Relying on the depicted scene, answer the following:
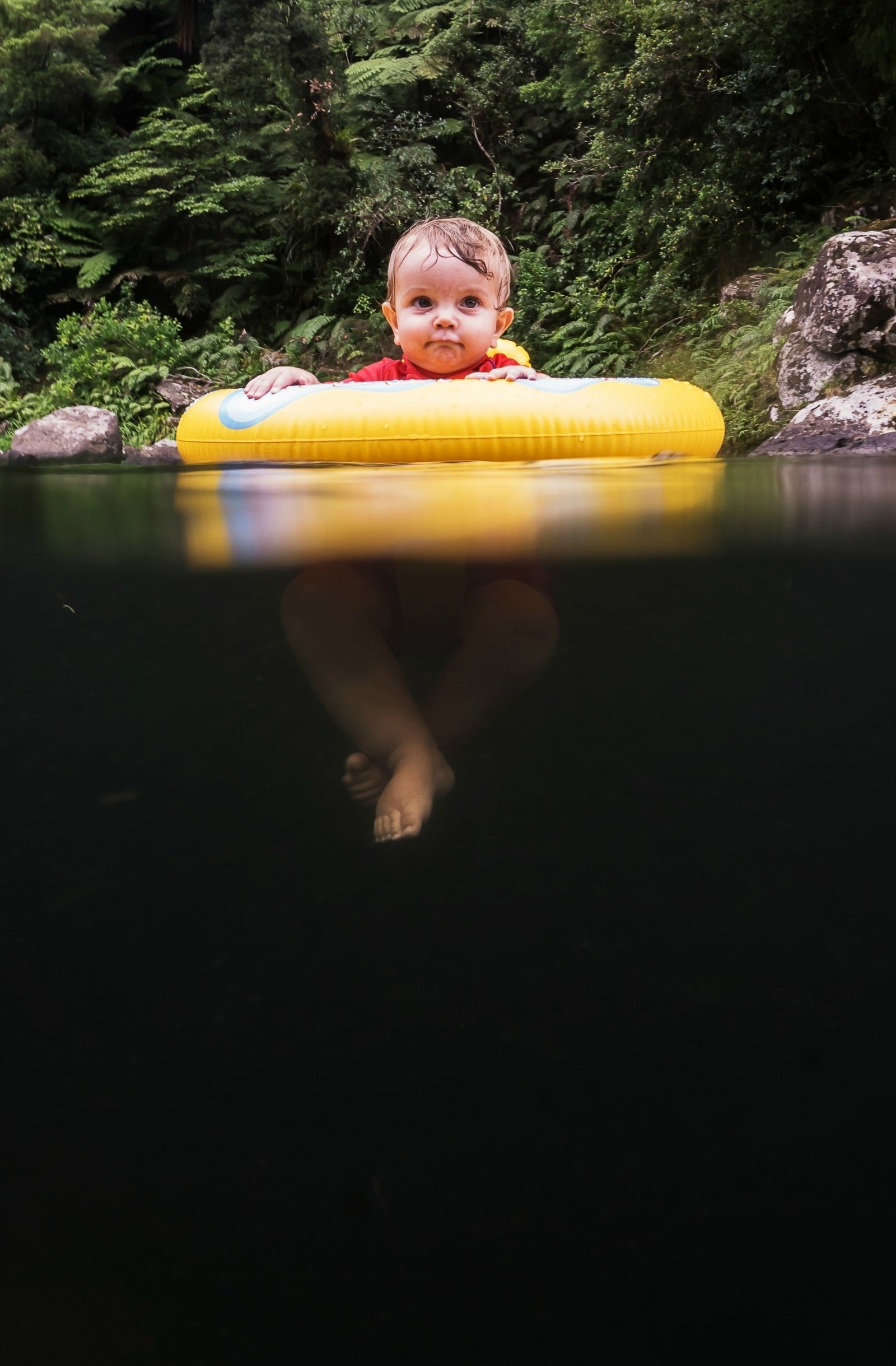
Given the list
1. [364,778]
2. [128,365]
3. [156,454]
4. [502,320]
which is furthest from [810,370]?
[128,365]

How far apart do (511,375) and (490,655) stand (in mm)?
2865

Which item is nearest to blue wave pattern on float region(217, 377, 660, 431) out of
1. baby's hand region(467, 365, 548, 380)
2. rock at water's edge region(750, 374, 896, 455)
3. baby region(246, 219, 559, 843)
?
baby's hand region(467, 365, 548, 380)

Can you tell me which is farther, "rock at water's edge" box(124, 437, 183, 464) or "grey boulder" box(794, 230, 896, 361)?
"rock at water's edge" box(124, 437, 183, 464)

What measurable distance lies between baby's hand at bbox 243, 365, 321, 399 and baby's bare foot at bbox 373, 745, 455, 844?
286 cm

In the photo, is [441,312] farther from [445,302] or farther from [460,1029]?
[460,1029]

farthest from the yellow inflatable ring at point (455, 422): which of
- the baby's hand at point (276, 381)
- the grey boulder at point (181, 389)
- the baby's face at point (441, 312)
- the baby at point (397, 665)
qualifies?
the grey boulder at point (181, 389)

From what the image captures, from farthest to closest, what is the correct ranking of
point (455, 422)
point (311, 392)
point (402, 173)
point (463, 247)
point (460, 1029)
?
point (402, 173) → point (463, 247) → point (311, 392) → point (455, 422) → point (460, 1029)

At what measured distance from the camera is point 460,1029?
388 millimetres

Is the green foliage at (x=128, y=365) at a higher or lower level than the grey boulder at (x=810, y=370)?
higher

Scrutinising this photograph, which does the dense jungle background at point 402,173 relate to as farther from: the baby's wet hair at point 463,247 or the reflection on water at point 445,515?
the reflection on water at point 445,515

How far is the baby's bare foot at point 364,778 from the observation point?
1.98 ft

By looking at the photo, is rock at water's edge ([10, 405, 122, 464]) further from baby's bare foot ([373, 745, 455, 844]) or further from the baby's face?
baby's bare foot ([373, 745, 455, 844])

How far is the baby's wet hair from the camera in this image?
340 centimetres

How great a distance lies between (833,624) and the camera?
0.90 meters
